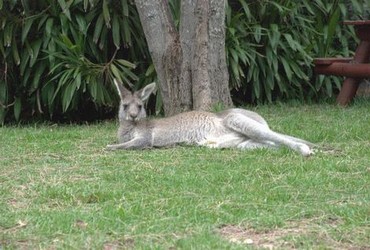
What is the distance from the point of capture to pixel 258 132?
25.3ft

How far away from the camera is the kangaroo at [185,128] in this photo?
314 inches

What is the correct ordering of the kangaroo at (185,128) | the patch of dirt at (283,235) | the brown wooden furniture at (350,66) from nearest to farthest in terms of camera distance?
1. the patch of dirt at (283,235)
2. the kangaroo at (185,128)
3. the brown wooden furniture at (350,66)

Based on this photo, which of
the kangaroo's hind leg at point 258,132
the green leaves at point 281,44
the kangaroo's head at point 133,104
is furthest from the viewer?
the green leaves at point 281,44

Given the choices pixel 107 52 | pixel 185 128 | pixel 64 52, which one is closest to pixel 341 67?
pixel 107 52

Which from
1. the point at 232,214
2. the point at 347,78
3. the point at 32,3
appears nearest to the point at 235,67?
the point at 347,78

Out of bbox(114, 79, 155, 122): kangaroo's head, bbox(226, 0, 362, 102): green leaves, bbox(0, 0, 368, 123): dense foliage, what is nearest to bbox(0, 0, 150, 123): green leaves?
bbox(0, 0, 368, 123): dense foliage

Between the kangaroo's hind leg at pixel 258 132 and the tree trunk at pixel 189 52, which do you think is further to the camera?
the tree trunk at pixel 189 52

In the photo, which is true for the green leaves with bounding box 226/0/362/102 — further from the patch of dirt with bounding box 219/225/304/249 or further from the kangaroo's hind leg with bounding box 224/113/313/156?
the patch of dirt with bounding box 219/225/304/249

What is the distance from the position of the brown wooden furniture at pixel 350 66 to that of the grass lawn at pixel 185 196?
10.0 feet

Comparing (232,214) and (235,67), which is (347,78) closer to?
(235,67)

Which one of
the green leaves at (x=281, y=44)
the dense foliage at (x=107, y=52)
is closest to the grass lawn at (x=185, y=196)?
the dense foliage at (x=107, y=52)

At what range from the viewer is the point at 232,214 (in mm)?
5117

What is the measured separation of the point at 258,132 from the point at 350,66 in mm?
4146

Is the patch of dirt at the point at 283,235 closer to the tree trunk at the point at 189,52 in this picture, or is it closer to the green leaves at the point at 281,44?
the tree trunk at the point at 189,52
